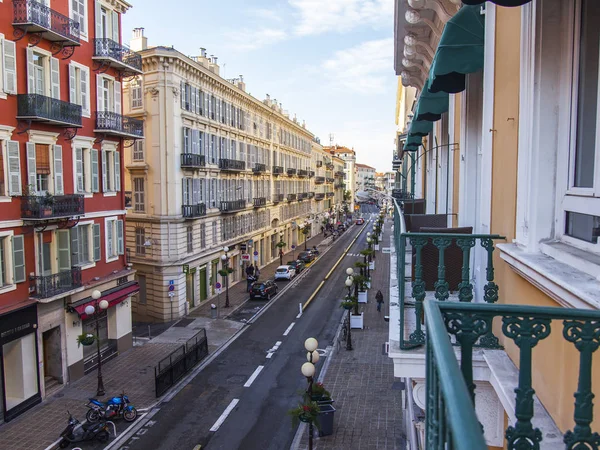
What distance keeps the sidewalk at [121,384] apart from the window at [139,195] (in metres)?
7.75

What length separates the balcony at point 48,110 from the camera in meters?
18.5

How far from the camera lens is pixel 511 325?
9.00ft

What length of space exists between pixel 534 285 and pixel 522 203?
892 millimetres

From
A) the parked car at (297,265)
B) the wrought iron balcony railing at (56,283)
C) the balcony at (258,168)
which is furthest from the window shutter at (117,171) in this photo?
the parked car at (297,265)

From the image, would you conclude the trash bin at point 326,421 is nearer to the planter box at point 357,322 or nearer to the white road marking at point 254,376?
the white road marking at point 254,376

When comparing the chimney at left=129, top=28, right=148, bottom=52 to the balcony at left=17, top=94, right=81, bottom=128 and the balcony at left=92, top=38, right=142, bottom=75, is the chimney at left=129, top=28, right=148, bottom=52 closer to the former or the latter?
the balcony at left=92, top=38, right=142, bottom=75

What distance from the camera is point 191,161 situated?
108ft

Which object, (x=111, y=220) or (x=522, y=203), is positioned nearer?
(x=522, y=203)

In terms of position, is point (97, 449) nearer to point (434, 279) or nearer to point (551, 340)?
point (434, 279)

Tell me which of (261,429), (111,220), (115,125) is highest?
(115,125)

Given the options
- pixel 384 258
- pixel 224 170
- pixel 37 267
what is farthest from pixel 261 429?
pixel 384 258

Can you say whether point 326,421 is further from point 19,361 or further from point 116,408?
point 19,361

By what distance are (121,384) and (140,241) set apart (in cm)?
1276

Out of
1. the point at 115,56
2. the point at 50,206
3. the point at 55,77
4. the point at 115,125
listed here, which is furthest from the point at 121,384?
the point at 115,56
